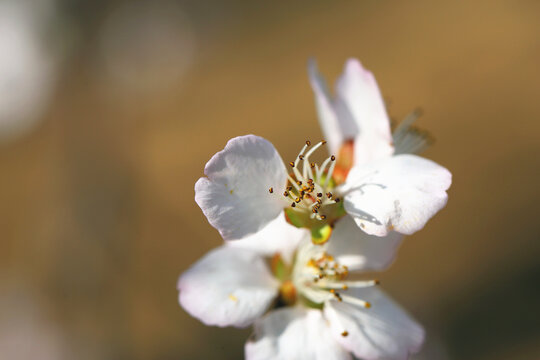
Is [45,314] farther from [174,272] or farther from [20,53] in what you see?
[20,53]

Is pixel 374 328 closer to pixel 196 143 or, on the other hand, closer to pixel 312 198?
pixel 312 198

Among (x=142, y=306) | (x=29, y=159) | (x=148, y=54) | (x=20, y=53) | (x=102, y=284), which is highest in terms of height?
(x=20, y=53)

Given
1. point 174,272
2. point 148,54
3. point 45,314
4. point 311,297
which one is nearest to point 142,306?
point 174,272

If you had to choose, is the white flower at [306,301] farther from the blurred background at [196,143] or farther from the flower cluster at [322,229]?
the blurred background at [196,143]

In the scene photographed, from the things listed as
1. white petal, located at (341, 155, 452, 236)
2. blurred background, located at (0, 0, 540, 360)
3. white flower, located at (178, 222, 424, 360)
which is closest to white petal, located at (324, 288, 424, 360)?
white flower, located at (178, 222, 424, 360)

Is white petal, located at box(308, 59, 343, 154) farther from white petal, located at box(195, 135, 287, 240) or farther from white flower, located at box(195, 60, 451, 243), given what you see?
white petal, located at box(195, 135, 287, 240)
